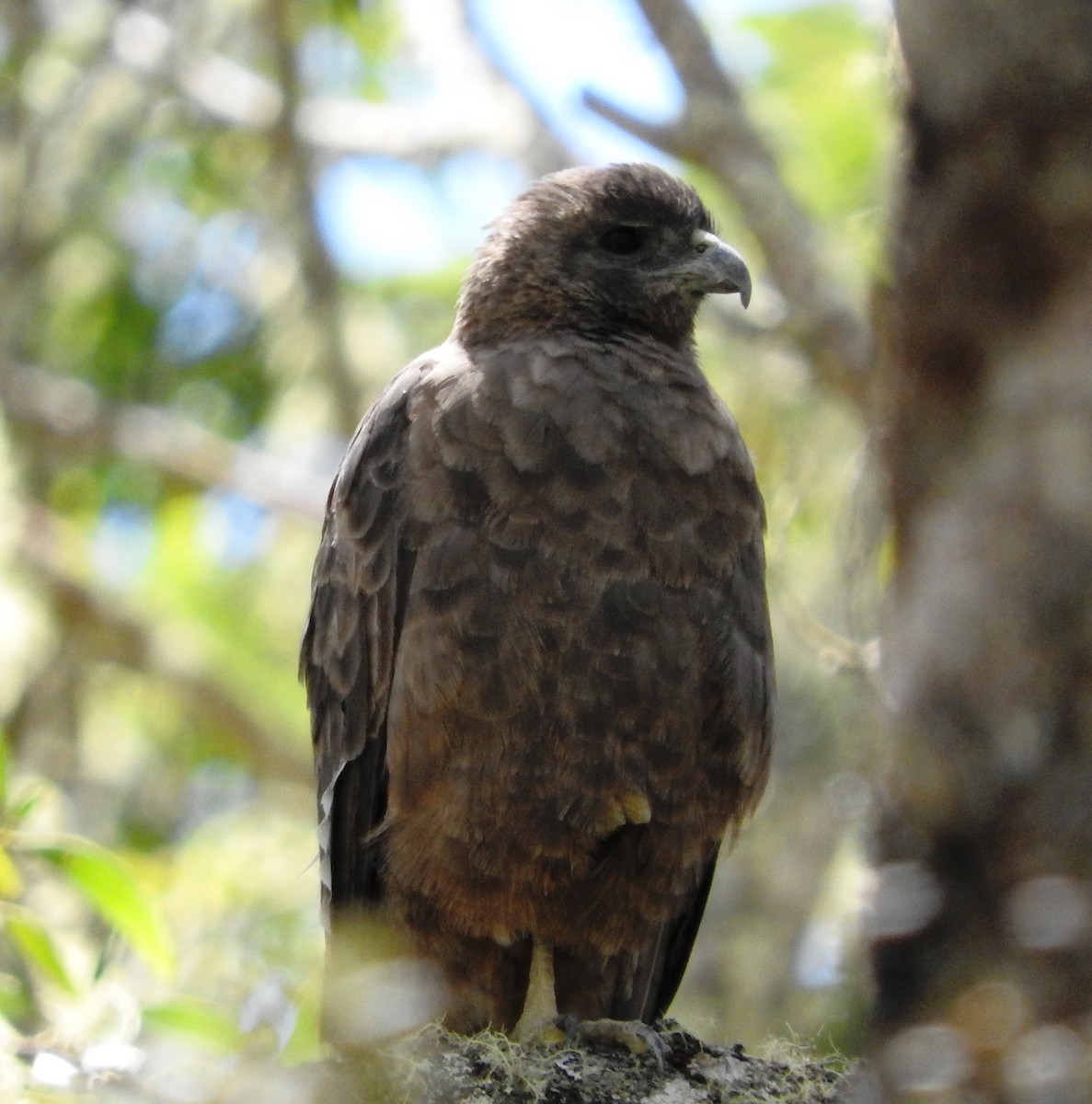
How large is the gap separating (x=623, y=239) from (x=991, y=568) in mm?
3091

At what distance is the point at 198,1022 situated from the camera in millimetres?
2922

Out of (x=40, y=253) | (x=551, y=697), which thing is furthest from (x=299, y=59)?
(x=551, y=697)

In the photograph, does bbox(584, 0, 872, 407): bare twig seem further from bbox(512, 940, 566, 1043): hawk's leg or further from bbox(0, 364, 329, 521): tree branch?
bbox(512, 940, 566, 1043): hawk's leg

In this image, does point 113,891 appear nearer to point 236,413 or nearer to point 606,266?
point 606,266

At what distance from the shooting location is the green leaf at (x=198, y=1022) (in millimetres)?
2859

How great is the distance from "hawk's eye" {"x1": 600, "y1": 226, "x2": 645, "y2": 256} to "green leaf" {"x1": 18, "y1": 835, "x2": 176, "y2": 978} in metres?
2.25

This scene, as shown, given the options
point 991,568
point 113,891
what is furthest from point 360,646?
point 991,568

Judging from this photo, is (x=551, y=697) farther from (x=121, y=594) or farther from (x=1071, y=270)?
(x=121, y=594)

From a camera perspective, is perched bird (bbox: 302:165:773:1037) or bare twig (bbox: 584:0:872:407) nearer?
perched bird (bbox: 302:165:773:1037)

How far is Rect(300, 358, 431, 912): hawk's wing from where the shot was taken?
12.6 ft

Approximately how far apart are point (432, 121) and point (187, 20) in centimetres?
150

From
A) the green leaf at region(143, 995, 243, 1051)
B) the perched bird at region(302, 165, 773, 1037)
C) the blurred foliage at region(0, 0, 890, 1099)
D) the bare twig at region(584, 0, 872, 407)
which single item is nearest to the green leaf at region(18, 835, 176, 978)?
the green leaf at region(143, 995, 243, 1051)

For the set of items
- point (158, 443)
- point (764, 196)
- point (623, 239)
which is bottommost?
point (623, 239)

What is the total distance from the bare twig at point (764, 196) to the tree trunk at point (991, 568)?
4353 mm
